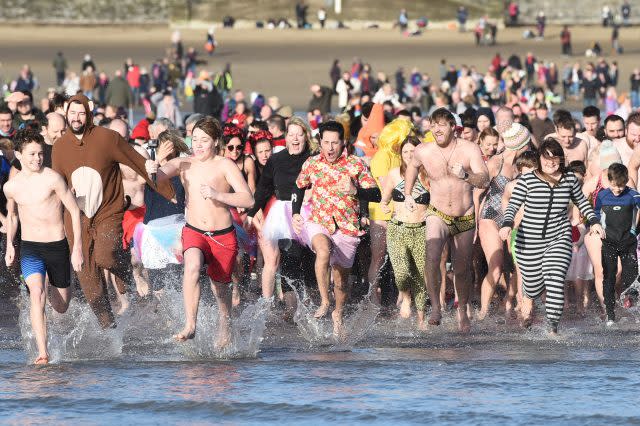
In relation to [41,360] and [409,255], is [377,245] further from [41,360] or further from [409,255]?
[41,360]

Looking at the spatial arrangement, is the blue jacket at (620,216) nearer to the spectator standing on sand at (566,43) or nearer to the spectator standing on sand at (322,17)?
the spectator standing on sand at (566,43)

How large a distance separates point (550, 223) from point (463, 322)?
1162 mm

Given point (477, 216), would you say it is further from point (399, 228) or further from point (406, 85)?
point (406, 85)

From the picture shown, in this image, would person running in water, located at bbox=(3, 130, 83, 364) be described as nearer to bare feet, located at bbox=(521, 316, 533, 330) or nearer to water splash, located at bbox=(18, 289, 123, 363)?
water splash, located at bbox=(18, 289, 123, 363)

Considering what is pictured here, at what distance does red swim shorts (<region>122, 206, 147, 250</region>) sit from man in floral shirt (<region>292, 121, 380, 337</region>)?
2.00 m

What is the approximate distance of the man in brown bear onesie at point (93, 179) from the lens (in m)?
11.0

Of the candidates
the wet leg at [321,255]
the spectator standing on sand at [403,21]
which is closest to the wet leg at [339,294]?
the wet leg at [321,255]

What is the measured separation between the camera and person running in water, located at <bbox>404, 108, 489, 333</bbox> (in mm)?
11797

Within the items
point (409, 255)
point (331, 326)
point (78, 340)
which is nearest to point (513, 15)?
point (409, 255)

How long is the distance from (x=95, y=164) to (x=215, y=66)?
4843 cm

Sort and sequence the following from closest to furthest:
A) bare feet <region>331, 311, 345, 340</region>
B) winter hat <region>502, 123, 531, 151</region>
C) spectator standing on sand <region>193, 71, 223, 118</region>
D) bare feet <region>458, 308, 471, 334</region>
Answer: bare feet <region>331, 311, 345, 340</region> < bare feet <region>458, 308, 471, 334</region> < winter hat <region>502, 123, 531, 151</region> < spectator standing on sand <region>193, 71, 223, 118</region>

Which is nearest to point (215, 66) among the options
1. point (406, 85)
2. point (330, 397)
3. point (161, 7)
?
point (406, 85)

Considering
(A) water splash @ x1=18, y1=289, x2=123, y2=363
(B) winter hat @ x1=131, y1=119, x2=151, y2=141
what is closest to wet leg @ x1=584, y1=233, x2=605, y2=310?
(A) water splash @ x1=18, y1=289, x2=123, y2=363

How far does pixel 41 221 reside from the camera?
1027 centimetres
